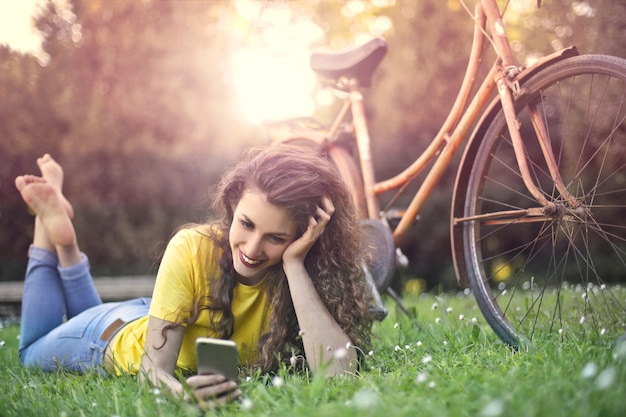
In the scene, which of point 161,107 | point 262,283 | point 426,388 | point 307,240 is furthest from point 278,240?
point 161,107

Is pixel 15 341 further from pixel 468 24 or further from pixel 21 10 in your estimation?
pixel 468 24

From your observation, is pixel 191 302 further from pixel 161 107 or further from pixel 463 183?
pixel 161 107

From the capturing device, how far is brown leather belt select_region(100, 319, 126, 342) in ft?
8.49

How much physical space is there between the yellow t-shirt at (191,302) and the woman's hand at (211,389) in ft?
1.15

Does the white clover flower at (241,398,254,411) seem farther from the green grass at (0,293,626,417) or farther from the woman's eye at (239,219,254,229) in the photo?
the woman's eye at (239,219,254,229)

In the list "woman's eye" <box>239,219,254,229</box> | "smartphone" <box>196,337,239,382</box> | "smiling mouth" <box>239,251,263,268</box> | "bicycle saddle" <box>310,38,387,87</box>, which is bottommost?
"smartphone" <box>196,337,239,382</box>

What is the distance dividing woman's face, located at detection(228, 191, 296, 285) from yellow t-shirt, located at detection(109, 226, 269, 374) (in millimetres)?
137

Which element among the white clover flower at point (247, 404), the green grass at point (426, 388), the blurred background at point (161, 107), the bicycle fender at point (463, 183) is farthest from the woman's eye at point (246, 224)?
the blurred background at point (161, 107)

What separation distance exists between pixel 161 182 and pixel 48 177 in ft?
9.48

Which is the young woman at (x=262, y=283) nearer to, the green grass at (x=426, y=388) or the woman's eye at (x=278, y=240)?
the woman's eye at (x=278, y=240)

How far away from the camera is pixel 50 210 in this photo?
9.85 ft

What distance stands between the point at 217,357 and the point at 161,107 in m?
4.85

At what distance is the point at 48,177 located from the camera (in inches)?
128

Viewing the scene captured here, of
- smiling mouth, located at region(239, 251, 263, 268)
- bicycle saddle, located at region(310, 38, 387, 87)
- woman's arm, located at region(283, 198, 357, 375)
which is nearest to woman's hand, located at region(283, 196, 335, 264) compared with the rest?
woman's arm, located at region(283, 198, 357, 375)
